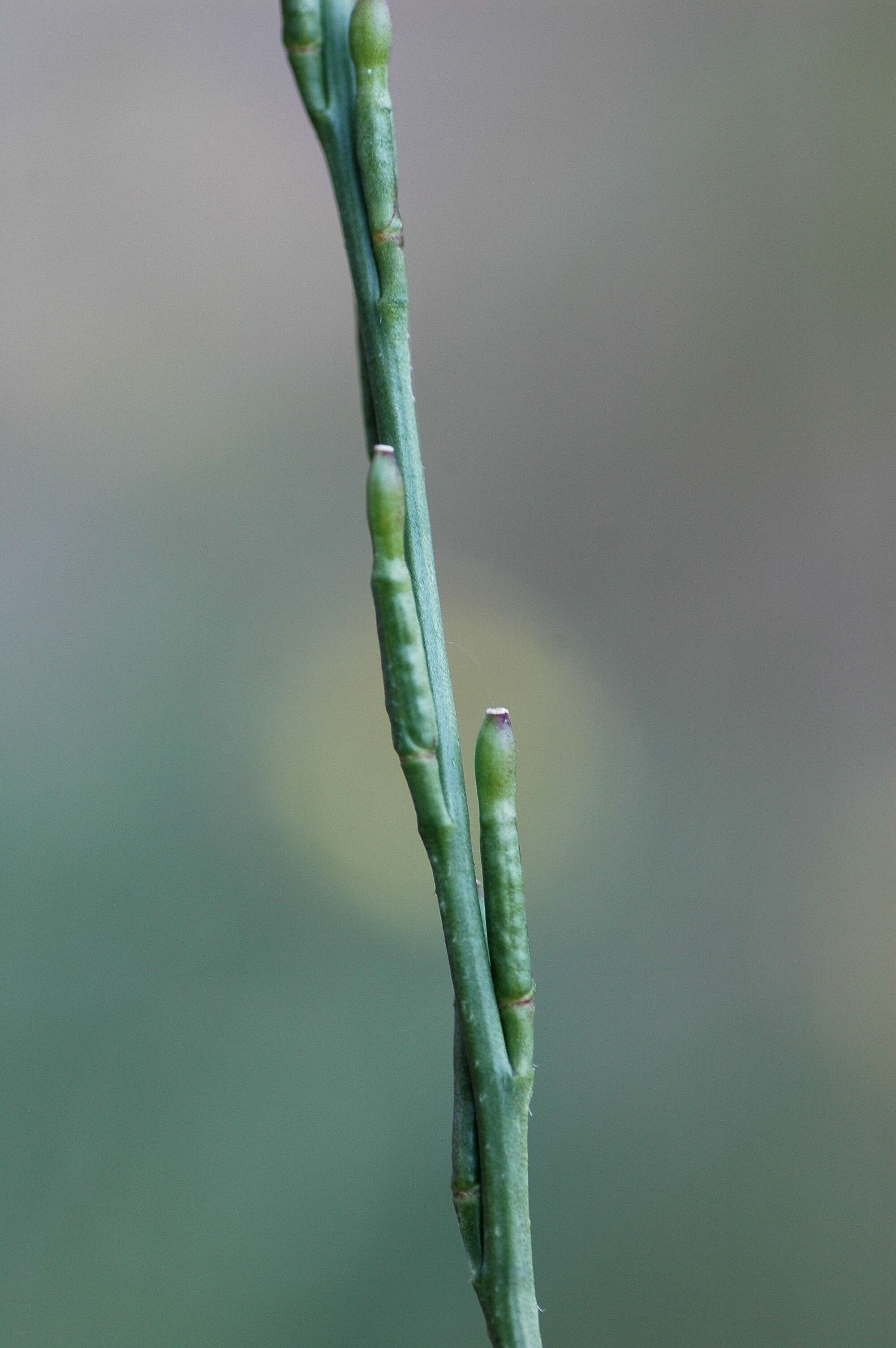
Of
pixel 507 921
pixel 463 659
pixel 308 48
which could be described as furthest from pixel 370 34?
pixel 463 659

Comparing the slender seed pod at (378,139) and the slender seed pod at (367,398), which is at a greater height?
the slender seed pod at (378,139)

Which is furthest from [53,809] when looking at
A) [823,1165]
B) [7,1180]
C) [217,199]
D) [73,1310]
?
[823,1165]

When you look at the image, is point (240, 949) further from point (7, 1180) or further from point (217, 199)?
point (217, 199)

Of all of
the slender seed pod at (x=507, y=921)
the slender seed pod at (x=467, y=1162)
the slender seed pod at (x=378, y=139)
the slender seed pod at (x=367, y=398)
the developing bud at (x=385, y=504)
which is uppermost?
the slender seed pod at (x=378, y=139)

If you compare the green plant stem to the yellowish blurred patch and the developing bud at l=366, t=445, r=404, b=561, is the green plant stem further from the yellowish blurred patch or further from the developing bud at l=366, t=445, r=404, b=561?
the yellowish blurred patch

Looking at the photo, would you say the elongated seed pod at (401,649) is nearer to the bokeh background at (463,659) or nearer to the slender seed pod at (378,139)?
the slender seed pod at (378,139)

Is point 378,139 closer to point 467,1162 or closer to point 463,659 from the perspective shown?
point 467,1162

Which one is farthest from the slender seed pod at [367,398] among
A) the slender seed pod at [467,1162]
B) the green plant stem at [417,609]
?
the slender seed pod at [467,1162]

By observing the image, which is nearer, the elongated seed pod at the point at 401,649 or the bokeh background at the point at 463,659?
the elongated seed pod at the point at 401,649
